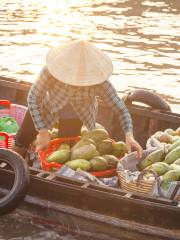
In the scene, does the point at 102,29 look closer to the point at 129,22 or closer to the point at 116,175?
the point at 129,22

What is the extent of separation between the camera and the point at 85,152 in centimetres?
673

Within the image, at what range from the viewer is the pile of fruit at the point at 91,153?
664 centimetres

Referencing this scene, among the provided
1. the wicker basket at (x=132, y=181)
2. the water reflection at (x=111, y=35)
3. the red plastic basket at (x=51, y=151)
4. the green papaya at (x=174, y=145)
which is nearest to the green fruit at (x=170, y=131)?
the green papaya at (x=174, y=145)

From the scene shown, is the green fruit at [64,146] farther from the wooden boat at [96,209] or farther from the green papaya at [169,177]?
the green papaya at [169,177]

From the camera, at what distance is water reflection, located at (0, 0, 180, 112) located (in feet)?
52.9

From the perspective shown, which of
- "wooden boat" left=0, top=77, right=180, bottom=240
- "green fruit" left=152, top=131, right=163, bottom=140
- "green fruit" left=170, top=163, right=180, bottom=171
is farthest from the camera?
"green fruit" left=152, top=131, right=163, bottom=140

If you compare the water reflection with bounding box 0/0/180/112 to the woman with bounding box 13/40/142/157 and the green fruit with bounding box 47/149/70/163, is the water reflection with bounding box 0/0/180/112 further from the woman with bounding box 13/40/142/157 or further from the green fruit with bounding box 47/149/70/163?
the woman with bounding box 13/40/142/157

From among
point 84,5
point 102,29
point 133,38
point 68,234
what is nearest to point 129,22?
point 102,29

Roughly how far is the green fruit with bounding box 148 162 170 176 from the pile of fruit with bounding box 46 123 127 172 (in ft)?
2.21

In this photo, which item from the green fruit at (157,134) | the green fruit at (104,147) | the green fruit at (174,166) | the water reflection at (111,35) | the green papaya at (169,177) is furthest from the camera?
the water reflection at (111,35)

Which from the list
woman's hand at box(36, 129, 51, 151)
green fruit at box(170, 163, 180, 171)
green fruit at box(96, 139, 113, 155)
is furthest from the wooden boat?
green fruit at box(96, 139, 113, 155)

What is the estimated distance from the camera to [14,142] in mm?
7078

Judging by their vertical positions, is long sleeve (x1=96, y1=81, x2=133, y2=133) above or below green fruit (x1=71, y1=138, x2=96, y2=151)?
above

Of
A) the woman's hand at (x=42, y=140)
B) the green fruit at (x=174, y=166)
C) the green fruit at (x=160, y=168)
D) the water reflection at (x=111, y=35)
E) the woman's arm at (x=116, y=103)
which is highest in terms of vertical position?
the woman's arm at (x=116, y=103)
